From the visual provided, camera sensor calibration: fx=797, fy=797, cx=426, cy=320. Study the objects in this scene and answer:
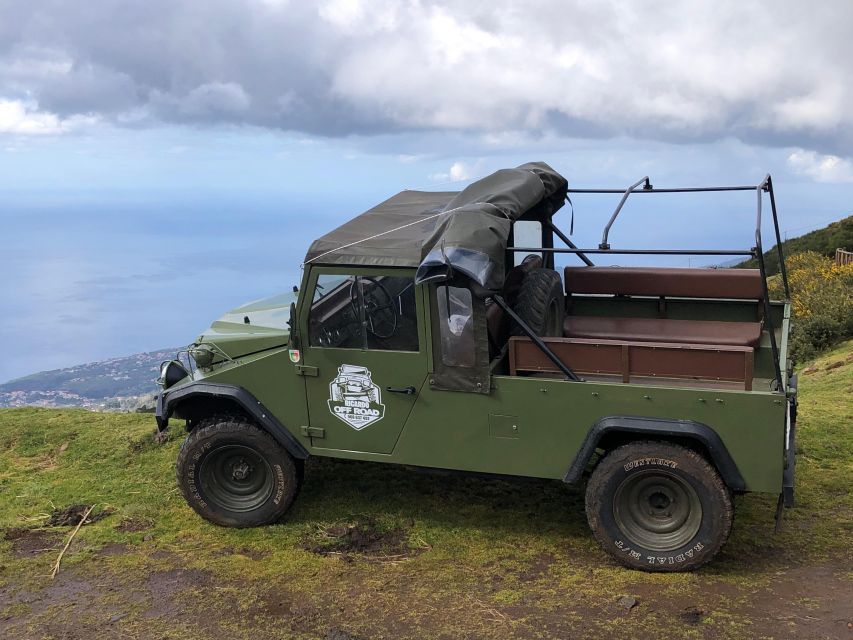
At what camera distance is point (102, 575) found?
5.84m

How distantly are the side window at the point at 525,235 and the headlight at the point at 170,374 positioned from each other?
3.06 m

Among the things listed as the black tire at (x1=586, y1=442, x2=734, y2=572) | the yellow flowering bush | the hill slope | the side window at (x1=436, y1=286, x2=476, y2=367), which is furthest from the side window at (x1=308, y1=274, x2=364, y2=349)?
the hill slope

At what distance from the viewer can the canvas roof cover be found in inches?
206

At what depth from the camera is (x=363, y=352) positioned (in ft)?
19.4

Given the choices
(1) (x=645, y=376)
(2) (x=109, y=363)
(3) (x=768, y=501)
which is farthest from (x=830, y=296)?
(2) (x=109, y=363)

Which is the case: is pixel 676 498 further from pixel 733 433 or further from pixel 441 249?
pixel 441 249

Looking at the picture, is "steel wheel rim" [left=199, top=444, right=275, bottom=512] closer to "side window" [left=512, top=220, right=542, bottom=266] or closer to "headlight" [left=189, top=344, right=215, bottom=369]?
"headlight" [left=189, top=344, right=215, bottom=369]

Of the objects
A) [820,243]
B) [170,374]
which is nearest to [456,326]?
[170,374]

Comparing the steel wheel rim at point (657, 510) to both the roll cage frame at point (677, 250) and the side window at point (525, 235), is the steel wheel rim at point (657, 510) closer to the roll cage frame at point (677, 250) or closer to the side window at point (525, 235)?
the roll cage frame at point (677, 250)

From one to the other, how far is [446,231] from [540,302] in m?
1.19

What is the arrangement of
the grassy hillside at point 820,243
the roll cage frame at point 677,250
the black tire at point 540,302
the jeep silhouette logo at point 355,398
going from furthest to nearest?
the grassy hillside at point 820,243
the black tire at point 540,302
the jeep silhouette logo at point 355,398
the roll cage frame at point 677,250

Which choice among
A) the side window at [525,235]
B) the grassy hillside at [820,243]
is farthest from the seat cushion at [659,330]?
the grassy hillside at [820,243]

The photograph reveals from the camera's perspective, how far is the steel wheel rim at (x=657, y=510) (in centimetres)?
552

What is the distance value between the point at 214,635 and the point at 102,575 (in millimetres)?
1332
